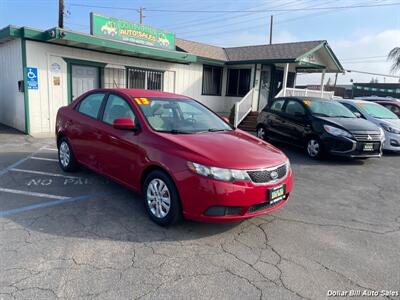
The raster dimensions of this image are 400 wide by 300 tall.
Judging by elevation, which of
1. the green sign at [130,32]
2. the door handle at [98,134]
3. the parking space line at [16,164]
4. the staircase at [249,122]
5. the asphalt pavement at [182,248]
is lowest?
the asphalt pavement at [182,248]

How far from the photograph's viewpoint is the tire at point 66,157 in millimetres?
5430

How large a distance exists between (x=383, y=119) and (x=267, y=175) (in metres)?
7.52

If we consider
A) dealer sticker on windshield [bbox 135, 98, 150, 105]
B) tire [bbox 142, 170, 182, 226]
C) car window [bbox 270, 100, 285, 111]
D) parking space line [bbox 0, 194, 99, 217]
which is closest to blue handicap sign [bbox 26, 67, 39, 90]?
parking space line [bbox 0, 194, 99, 217]

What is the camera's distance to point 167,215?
354 cm

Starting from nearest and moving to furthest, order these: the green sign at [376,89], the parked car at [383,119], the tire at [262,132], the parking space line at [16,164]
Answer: the parking space line at [16,164]
the parked car at [383,119]
the tire at [262,132]
the green sign at [376,89]

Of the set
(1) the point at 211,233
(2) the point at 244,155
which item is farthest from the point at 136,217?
(2) the point at 244,155

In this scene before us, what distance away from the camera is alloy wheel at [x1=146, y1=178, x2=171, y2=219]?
354cm

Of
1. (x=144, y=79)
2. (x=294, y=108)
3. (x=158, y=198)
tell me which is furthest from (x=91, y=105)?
(x=144, y=79)

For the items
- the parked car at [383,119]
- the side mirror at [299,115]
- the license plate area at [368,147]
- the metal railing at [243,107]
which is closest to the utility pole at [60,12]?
the metal railing at [243,107]

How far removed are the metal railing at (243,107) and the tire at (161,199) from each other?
995 cm

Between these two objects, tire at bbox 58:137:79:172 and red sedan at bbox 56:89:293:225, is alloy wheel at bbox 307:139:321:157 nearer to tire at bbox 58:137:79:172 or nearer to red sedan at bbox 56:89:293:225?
red sedan at bbox 56:89:293:225

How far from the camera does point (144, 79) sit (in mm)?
12609

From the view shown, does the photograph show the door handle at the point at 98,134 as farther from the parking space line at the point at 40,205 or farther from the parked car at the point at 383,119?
the parked car at the point at 383,119

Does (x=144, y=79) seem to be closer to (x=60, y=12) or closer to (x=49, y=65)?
(x=49, y=65)
